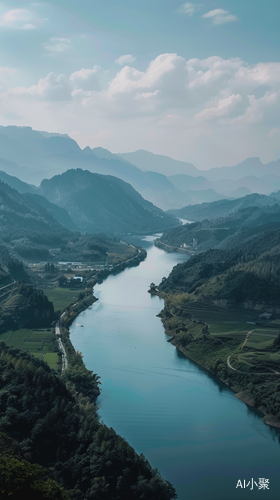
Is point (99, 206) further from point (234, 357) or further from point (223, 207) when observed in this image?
point (234, 357)

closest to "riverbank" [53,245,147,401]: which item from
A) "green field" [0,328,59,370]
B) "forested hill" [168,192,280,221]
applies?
"green field" [0,328,59,370]

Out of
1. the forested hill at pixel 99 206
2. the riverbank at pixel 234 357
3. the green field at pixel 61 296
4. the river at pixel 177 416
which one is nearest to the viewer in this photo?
the river at pixel 177 416

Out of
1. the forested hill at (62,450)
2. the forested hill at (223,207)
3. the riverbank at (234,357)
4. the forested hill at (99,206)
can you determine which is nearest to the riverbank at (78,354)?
the forested hill at (62,450)

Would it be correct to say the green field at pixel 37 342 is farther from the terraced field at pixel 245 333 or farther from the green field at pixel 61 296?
the terraced field at pixel 245 333

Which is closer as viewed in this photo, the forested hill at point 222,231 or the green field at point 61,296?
the green field at point 61,296

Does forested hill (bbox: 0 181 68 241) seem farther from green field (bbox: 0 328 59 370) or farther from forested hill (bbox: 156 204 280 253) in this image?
green field (bbox: 0 328 59 370)

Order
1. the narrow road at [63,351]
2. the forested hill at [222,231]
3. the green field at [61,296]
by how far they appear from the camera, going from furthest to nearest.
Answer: the forested hill at [222,231]
the green field at [61,296]
the narrow road at [63,351]

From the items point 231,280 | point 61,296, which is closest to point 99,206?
point 61,296

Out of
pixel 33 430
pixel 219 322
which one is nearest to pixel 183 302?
pixel 219 322
